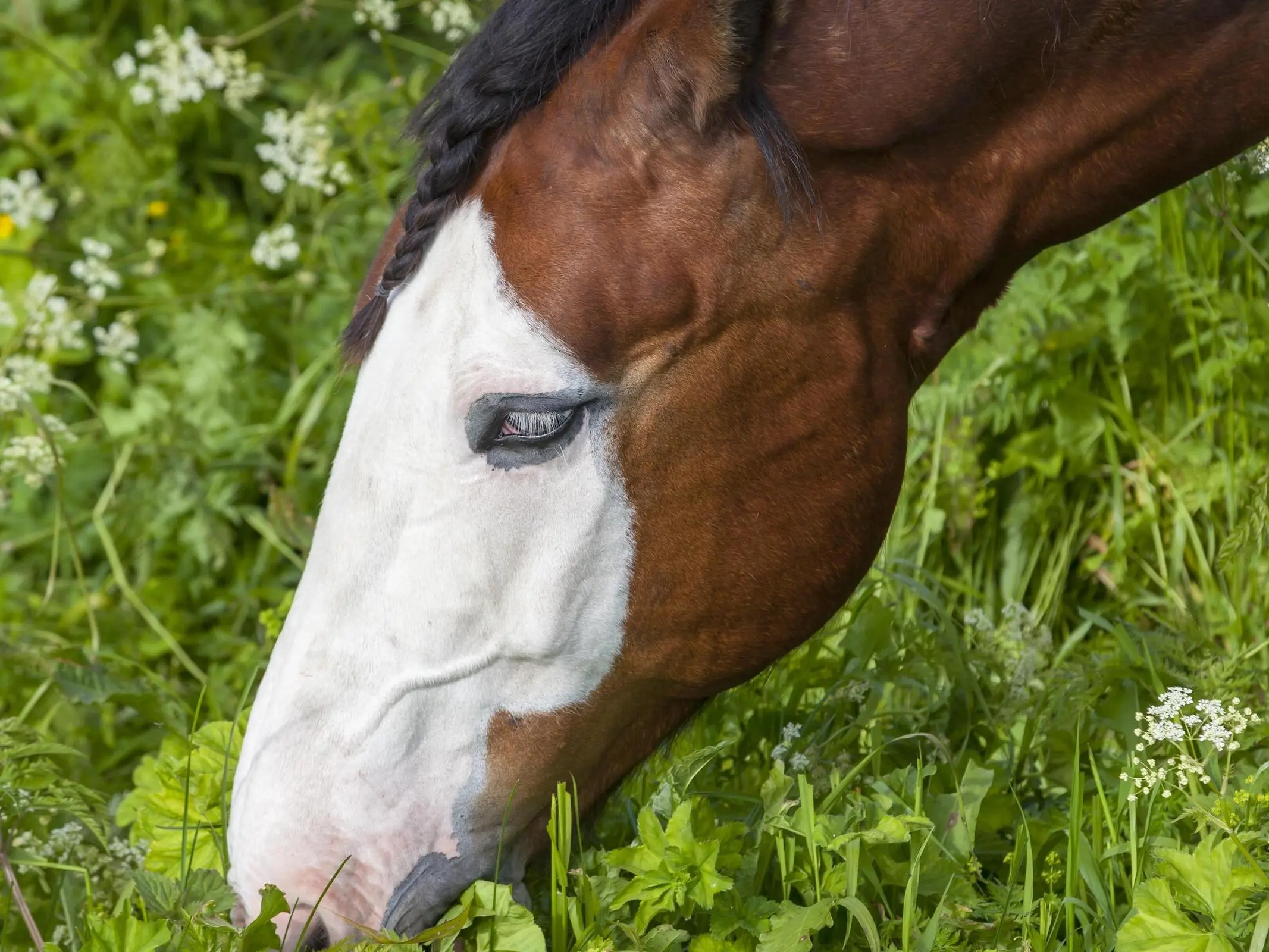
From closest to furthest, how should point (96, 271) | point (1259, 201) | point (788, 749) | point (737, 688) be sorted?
1. point (788, 749)
2. point (737, 688)
3. point (1259, 201)
4. point (96, 271)

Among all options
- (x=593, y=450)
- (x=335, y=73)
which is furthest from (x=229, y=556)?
(x=593, y=450)

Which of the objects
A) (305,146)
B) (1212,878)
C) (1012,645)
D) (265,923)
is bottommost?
(1012,645)

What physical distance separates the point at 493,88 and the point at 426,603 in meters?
A: 0.68

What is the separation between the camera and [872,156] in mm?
1780

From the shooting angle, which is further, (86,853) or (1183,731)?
(86,853)

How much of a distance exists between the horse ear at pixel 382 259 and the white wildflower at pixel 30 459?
3.24ft

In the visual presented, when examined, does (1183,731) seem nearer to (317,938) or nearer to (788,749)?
(788,749)

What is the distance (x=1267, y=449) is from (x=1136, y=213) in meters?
0.69

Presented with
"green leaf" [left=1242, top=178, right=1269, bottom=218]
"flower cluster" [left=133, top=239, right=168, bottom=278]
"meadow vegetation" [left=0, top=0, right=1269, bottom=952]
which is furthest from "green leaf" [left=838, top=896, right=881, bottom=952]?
"flower cluster" [left=133, top=239, right=168, bottom=278]

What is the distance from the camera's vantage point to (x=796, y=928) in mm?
1736

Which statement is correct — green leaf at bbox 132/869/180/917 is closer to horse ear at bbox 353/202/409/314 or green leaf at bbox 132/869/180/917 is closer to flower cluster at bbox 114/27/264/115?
horse ear at bbox 353/202/409/314

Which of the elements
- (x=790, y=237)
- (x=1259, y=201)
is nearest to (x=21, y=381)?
(x=790, y=237)

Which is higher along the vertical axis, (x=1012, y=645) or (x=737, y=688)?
(x=737, y=688)

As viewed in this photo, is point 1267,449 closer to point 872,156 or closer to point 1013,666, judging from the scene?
point 1013,666
